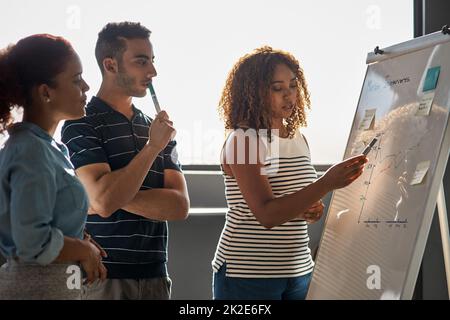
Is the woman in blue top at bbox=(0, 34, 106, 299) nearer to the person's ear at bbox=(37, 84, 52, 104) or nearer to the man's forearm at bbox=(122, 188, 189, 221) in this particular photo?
the person's ear at bbox=(37, 84, 52, 104)

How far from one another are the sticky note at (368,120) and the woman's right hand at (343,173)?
21cm

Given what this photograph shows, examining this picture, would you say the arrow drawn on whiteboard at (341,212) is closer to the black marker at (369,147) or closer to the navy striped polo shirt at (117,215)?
the black marker at (369,147)

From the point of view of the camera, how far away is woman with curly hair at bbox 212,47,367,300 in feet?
6.50

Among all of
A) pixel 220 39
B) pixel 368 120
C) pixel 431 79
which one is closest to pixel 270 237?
pixel 368 120

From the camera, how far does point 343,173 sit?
6.47 ft

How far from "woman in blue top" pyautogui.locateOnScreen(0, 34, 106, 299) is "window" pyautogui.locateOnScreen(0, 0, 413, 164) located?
137 cm

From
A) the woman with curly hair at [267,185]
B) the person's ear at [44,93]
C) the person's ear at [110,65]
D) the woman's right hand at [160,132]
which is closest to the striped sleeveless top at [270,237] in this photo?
the woman with curly hair at [267,185]

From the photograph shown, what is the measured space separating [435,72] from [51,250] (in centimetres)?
115

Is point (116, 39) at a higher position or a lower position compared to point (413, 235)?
higher

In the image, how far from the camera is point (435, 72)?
6.47 ft

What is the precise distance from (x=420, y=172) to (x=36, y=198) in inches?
38.9

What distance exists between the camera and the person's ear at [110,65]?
6.95 feet
